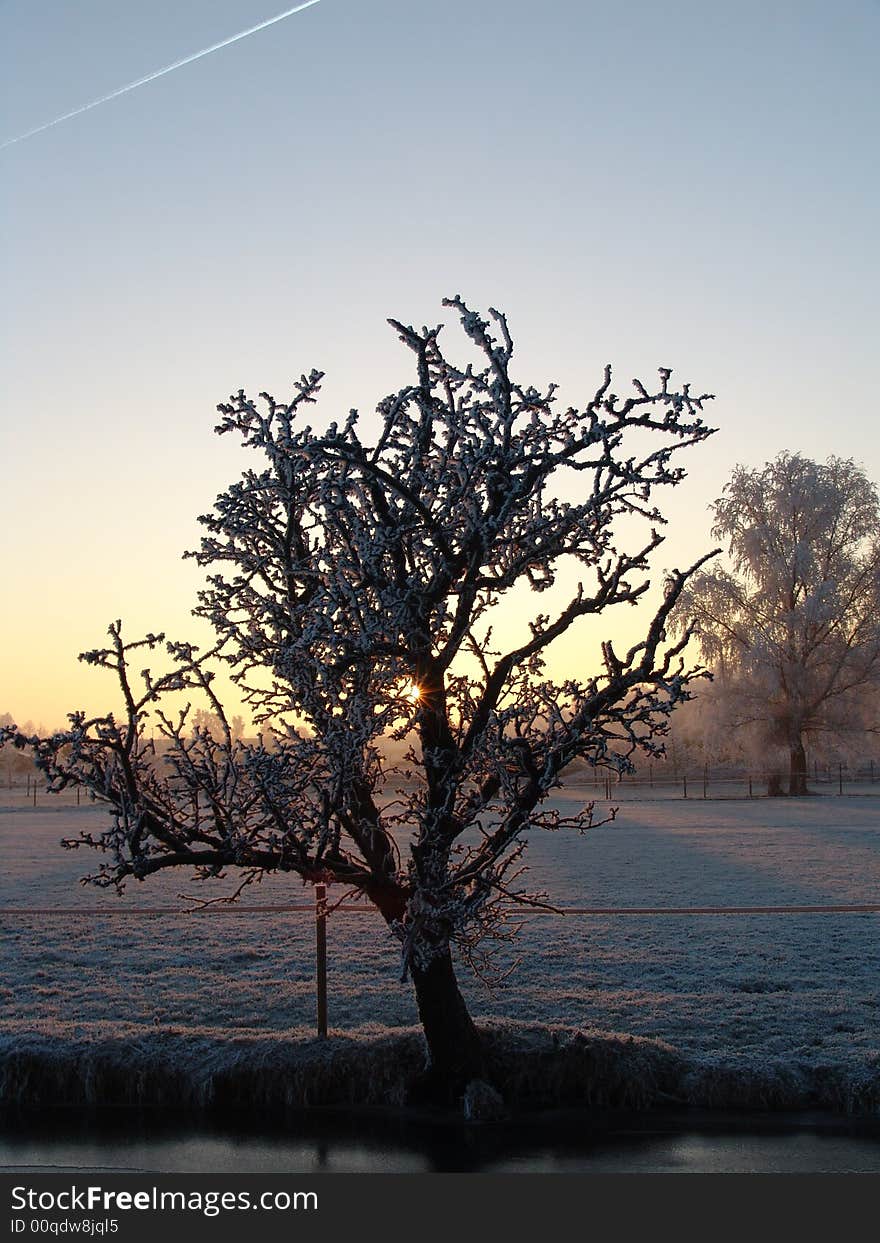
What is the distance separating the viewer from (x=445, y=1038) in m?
8.19

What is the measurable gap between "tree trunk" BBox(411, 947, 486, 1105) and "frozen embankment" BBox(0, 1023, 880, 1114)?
22 centimetres

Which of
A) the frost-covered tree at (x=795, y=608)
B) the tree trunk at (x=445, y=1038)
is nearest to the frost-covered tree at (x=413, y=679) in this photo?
the tree trunk at (x=445, y=1038)

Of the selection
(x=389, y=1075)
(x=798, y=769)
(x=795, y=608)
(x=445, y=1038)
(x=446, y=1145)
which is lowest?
(x=446, y=1145)

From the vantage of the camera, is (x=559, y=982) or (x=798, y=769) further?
(x=798, y=769)

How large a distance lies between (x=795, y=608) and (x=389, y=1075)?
41.8 metres

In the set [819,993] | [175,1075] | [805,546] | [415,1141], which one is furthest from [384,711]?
[805,546]

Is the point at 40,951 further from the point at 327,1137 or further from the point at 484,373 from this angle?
the point at 484,373

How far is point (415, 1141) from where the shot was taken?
7621mm

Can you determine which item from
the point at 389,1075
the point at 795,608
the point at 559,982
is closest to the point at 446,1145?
the point at 389,1075

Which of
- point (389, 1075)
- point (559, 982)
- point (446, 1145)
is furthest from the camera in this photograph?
point (559, 982)

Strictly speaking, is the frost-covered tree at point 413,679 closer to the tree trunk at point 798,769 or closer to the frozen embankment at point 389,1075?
the frozen embankment at point 389,1075

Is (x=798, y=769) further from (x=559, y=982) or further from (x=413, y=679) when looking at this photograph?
(x=413, y=679)

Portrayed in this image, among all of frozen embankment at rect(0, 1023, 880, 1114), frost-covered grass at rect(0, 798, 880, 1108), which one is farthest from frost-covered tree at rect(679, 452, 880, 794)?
frozen embankment at rect(0, 1023, 880, 1114)

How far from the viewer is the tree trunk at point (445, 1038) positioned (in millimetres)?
8086
